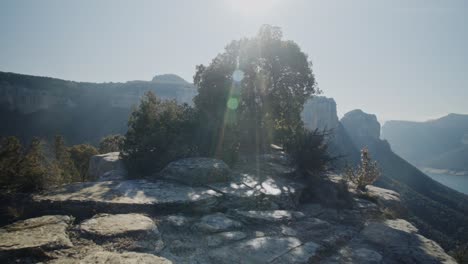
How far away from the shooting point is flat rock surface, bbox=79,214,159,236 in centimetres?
404

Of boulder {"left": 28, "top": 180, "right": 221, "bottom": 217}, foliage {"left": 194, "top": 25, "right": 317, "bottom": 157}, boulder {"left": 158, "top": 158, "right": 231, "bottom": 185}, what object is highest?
foliage {"left": 194, "top": 25, "right": 317, "bottom": 157}

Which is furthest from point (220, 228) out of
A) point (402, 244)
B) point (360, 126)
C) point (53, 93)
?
point (360, 126)

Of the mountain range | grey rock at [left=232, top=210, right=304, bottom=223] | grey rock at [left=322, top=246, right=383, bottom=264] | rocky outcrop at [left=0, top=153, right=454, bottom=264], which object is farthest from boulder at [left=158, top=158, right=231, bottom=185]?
the mountain range

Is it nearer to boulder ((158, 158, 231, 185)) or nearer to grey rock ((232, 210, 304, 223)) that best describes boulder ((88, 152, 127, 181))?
boulder ((158, 158, 231, 185))

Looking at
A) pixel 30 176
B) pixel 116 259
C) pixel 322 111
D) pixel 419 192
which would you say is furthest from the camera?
pixel 322 111

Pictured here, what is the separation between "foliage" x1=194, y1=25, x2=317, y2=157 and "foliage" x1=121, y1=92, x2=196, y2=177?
798mm

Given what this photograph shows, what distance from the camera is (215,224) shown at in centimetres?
488

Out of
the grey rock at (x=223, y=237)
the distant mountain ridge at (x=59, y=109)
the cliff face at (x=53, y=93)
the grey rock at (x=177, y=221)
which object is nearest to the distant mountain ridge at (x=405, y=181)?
the grey rock at (x=223, y=237)

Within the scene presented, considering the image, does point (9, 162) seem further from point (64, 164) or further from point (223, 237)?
point (223, 237)

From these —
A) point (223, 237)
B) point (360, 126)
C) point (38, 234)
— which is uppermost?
point (360, 126)

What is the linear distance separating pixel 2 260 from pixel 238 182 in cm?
501

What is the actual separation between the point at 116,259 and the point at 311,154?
22.4 ft

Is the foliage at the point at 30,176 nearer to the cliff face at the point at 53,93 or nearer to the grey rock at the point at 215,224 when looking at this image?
the grey rock at the point at 215,224

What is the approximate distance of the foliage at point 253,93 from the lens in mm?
10594
